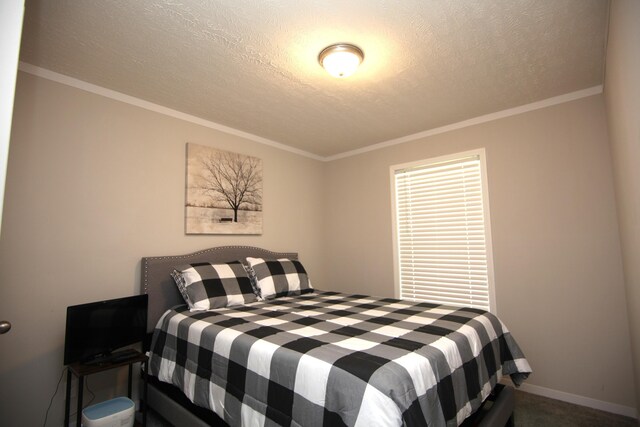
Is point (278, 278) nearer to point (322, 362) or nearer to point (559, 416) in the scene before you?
point (322, 362)

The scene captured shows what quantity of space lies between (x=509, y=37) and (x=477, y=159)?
4.68 feet

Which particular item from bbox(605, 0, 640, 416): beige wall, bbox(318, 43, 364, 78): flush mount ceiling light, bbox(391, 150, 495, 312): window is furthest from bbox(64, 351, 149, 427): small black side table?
bbox(605, 0, 640, 416): beige wall

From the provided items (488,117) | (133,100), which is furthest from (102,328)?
(488,117)

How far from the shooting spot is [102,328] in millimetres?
2037

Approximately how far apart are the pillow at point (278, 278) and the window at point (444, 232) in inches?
47.2

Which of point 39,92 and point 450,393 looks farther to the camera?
point 39,92

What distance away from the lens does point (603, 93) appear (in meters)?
2.51

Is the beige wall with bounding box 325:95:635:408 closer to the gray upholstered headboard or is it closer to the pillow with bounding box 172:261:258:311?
the pillow with bounding box 172:261:258:311

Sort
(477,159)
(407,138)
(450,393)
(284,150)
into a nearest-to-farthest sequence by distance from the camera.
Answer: (450,393)
(477,159)
(407,138)
(284,150)

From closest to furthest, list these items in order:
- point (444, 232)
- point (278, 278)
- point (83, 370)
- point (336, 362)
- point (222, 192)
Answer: point (336, 362)
point (83, 370)
point (278, 278)
point (222, 192)
point (444, 232)

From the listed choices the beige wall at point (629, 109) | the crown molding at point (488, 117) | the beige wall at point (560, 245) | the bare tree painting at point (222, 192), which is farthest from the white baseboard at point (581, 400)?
the bare tree painting at point (222, 192)

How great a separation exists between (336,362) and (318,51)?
1819 millimetres

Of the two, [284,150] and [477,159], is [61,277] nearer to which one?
[284,150]

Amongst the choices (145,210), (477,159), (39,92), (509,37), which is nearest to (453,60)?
(509,37)
